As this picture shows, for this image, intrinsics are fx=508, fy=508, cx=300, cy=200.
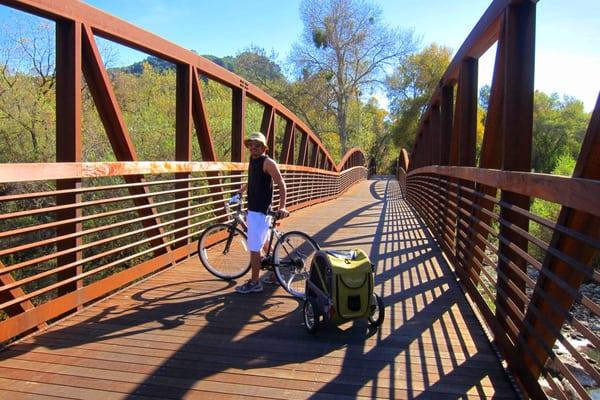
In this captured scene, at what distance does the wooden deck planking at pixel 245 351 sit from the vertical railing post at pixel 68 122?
48 centimetres

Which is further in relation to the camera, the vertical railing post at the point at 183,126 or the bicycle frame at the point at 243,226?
the vertical railing post at the point at 183,126

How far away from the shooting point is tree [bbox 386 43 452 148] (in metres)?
43.7

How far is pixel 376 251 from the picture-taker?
675cm

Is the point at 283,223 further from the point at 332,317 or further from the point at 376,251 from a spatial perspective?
the point at 332,317

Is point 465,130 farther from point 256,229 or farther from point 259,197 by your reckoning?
point 256,229

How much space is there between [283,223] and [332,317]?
603 cm

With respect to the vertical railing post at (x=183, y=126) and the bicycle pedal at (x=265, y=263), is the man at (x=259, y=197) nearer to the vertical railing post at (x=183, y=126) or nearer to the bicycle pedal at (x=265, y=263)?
the bicycle pedal at (x=265, y=263)

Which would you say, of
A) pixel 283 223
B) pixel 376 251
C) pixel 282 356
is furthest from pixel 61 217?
pixel 283 223

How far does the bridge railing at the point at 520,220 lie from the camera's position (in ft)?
7.39

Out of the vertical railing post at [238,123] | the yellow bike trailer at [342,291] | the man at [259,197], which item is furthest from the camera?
the vertical railing post at [238,123]

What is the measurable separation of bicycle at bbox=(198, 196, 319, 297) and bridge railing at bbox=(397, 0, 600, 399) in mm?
1473

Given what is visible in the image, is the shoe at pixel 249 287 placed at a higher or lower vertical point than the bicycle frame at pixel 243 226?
lower

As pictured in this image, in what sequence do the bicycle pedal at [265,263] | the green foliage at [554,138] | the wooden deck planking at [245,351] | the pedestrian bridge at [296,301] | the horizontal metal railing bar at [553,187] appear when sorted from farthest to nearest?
the green foliage at [554,138]
the bicycle pedal at [265,263]
the wooden deck planking at [245,351]
the pedestrian bridge at [296,301]
the horizontal metal railing bar at [553,187]

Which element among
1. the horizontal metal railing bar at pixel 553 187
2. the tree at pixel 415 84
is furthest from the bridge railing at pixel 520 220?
the tree at pixel 415 84
